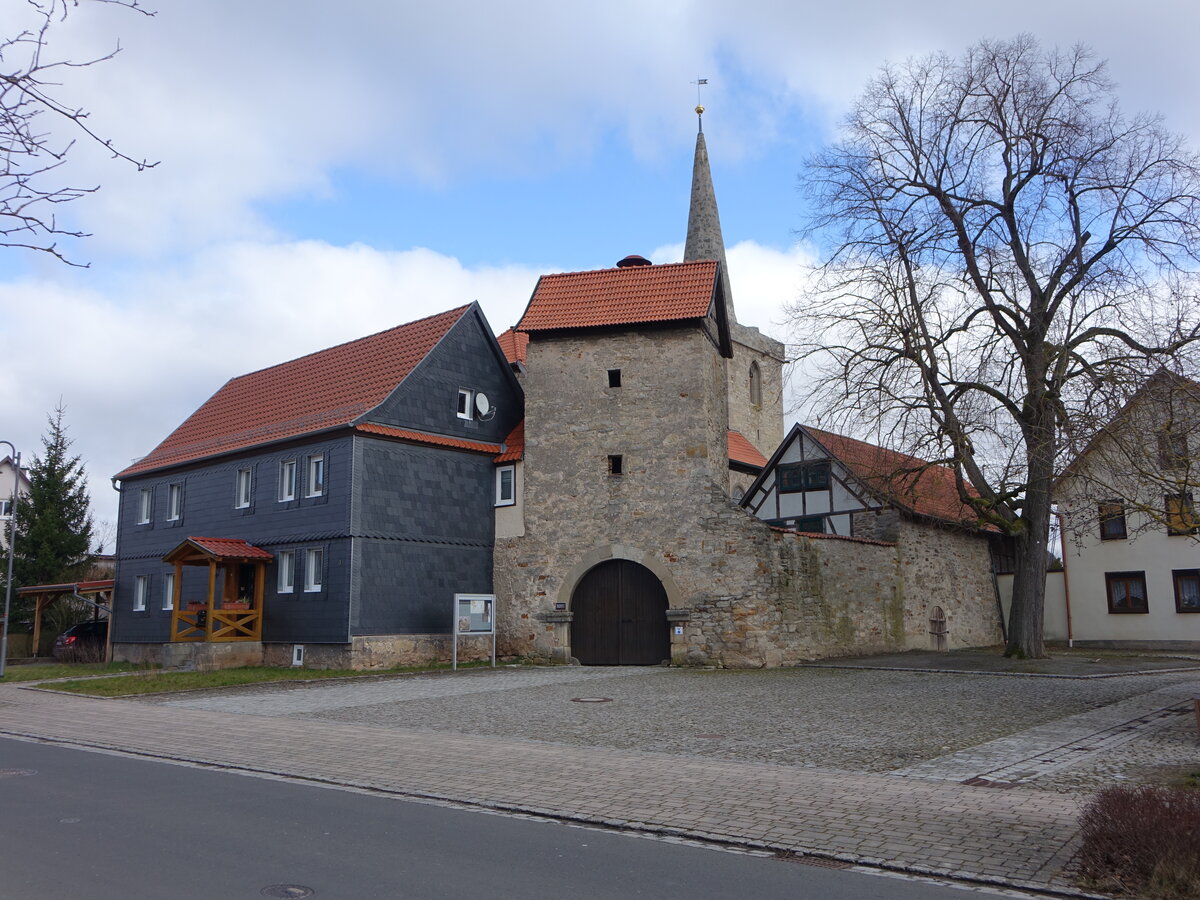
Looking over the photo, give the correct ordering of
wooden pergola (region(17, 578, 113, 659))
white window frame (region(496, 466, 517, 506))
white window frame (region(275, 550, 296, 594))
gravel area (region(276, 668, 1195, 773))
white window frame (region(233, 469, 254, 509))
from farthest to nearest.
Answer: wooden pergola (region(17, 578, 113, 659)), white window frame (region(233, 469, 254, 509)), white window frame (region(496, 466, 517, 506)), white window frame (region(275, 550, 296, 594)), gravel area (region(276, 668, 1195, 773))

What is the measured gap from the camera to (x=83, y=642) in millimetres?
32094

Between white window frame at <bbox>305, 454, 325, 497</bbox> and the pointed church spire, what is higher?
the pointed church spire

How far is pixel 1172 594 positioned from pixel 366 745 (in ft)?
90.1

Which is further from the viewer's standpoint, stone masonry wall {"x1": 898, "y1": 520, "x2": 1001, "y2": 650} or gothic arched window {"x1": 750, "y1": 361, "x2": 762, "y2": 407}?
gothic arched window {"x1": 750, "y1": 361, "x2": 762, "y2": 407}

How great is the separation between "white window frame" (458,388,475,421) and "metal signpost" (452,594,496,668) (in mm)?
5074

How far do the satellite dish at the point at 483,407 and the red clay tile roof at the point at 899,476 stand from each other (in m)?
8.85

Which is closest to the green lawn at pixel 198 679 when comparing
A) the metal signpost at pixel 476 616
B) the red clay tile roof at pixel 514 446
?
the metal signpost at pixel 476 616

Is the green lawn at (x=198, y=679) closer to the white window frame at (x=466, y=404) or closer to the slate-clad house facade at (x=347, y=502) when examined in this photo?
the slate-clad house facade at (x=347, y=502)

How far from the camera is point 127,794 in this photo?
8.51 meters

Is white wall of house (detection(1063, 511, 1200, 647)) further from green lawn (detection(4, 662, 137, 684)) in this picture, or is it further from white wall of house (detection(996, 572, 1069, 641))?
green lawn (detection(4, 662, 137, 684))

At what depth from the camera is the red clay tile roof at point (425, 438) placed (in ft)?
78.9

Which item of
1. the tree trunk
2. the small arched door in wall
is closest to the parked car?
the small arched door in wall

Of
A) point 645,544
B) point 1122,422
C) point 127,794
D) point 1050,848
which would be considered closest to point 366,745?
point 127,794

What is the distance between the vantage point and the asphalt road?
5652 millimetres
